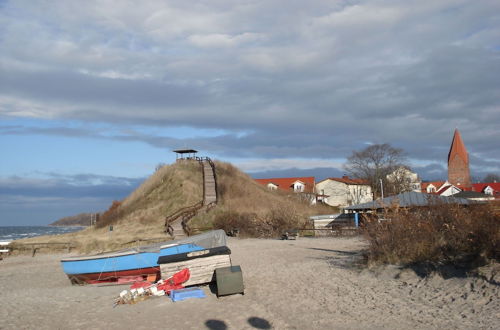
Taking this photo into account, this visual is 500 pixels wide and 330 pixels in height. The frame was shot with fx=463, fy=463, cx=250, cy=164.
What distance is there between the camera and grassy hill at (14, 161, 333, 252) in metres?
35.0

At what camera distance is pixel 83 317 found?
1209 cm

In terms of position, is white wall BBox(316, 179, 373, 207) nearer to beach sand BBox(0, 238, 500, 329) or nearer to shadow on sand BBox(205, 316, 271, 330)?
beach sand BBox(0, 238, 500, 329)

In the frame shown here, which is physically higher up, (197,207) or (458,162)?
(458,162)

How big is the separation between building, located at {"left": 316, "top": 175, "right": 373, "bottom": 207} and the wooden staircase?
32.8m

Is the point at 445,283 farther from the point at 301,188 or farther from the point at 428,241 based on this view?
the point at 301,188

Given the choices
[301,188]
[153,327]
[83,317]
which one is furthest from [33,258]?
[301,188]

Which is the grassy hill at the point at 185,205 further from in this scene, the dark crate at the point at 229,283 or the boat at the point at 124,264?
the dark crate at the point at 229,283

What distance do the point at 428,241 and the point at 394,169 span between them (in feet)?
180

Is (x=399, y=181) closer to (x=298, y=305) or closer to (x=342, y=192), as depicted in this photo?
(x=342, y=192)

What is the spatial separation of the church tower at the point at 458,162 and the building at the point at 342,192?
4406cm

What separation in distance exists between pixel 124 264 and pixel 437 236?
11449 millimetres

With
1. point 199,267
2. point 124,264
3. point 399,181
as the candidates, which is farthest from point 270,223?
point 399,181

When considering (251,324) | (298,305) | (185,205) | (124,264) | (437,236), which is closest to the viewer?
(251,324)

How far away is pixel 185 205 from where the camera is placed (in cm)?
4806
